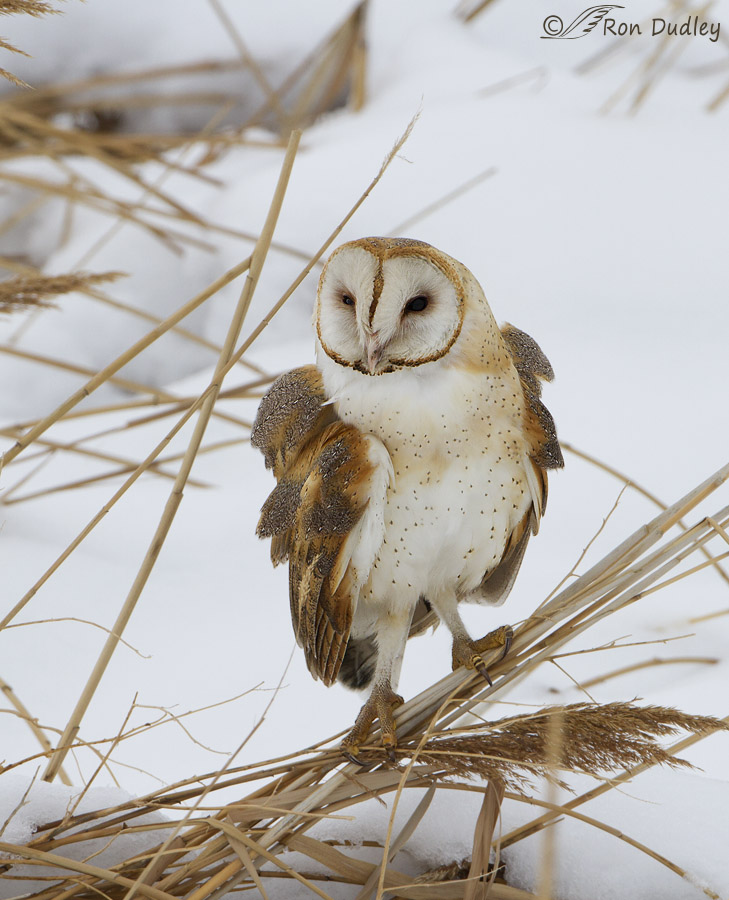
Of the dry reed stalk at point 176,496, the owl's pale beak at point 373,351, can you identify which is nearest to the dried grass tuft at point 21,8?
the dry reed stalk at point 176,496

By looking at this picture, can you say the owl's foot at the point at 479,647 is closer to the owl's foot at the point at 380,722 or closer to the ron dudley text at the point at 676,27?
the owl's foot at the point at 380,722

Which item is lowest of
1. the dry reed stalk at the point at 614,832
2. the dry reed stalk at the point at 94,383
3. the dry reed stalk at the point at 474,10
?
the dry reed stalk at the point at 614,832

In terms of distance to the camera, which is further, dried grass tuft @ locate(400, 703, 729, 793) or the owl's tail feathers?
the owl's tail feathers

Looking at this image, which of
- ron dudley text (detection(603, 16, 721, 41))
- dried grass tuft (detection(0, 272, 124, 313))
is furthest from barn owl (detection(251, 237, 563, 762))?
ron dudley text (detection(603, 16, 721, 41))

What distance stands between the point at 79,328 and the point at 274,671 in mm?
1288

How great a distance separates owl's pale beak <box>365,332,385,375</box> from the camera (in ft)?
3.19

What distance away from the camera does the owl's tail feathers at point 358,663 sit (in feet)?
4.18

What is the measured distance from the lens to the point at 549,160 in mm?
2379

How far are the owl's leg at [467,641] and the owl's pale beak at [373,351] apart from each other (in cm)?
33

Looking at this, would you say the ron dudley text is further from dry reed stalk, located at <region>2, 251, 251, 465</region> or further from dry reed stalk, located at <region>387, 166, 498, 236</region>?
dry reed stalk, located at <region>2, 251, 251, 465</region>

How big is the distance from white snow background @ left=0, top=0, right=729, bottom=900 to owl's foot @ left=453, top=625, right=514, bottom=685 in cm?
16

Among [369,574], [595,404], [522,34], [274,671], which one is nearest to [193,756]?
[274,671]

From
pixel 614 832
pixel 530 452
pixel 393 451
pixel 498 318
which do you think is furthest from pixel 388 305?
pixel 498 318

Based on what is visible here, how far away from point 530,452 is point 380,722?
35cm
